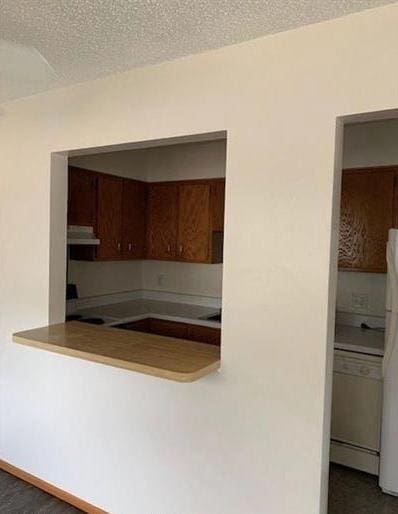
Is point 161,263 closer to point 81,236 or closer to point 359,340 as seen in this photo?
point 81,236

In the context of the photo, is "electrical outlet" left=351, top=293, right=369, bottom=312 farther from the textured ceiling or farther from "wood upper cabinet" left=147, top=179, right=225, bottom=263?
the textured ceiling

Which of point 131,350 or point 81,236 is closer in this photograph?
point 131,350

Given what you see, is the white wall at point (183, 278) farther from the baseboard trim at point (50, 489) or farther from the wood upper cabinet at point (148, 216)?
the baseboard trim at point (50, 489)

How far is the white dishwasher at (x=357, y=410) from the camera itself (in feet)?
8.50

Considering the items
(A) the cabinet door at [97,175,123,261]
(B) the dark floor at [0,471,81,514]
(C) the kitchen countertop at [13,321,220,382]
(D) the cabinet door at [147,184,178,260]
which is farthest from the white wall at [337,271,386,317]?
(B) the dark floor at [0,471,81,514]

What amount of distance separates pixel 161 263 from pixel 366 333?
2.19m

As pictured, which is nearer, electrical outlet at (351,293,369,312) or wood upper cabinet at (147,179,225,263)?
electrical outlet at (351,293,369,312)

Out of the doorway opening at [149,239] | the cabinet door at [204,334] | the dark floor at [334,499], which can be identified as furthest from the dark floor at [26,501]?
the cabinet door at [204,334]

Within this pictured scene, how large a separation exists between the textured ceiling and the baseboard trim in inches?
93.7

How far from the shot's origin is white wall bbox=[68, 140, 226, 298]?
12.2 ft

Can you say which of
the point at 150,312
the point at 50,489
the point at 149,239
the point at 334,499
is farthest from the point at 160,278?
the point at 334,499

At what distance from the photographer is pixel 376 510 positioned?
2330mm

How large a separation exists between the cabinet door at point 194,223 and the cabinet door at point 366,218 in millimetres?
1213

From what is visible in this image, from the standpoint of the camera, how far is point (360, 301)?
321 cm
